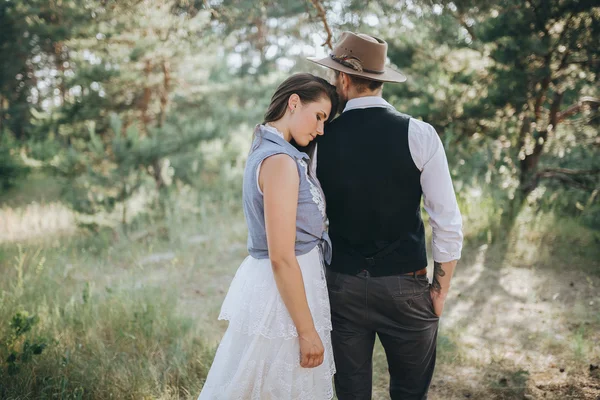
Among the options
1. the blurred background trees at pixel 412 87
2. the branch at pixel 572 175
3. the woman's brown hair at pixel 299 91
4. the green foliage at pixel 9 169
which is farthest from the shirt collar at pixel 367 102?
the green foliage at pixel 9 169

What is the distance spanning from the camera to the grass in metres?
2.97

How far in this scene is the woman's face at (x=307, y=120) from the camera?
6.28 feet

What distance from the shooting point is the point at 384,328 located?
6.72 feet

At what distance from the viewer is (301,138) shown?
193 cm

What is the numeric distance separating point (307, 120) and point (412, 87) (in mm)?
5482

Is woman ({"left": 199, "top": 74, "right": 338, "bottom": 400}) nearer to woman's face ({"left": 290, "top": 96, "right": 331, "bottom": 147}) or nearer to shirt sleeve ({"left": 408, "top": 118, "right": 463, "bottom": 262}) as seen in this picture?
woman's face ({"left": 290, "top": 96, "right": 331, "bottom": 147})

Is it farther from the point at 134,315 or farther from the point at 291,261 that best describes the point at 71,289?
the point at 291,261

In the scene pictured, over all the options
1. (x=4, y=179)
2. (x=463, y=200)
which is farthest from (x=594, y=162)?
(x=4, y=179)

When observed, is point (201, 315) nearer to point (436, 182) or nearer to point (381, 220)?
point (381, 220)

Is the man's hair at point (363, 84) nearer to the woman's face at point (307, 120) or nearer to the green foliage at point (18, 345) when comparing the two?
the woman's face at point (307, 120)

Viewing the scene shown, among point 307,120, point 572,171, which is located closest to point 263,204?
point 307,120

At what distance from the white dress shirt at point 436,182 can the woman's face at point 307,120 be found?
5.5 inches

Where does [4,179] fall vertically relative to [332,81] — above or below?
below

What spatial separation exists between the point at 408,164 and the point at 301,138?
1.45 ft
